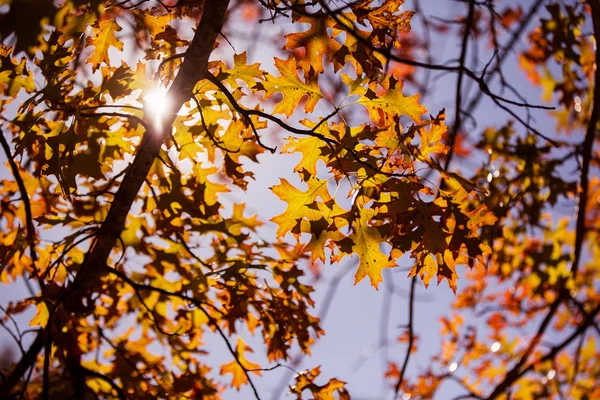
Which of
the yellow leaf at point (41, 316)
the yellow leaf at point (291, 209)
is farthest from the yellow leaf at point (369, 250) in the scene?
the yellow leaf at point (41, 316)

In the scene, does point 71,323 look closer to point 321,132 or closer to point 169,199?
point 169,199

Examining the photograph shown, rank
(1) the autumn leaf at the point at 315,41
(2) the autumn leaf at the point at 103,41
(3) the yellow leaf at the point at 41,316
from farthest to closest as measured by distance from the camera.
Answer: (3) the yellow leaf at the point at 41,316
(2) the autumn leaf at the point at 103,41
(1) the autumn leaf at the point at 315,41

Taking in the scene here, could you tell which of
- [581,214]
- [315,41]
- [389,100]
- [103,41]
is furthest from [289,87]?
[581,214]

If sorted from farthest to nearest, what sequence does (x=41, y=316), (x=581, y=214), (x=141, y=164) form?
(x=581, y=214), (x=41, y=316), (x=141, y=164)

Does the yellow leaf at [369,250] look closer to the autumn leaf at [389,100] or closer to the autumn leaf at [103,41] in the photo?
the autumn leaf at [389,100]

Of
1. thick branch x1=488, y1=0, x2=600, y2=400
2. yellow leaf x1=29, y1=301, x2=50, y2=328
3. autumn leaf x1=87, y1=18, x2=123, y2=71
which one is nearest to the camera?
autumn leaf x1=87, y1=18, x2=123, y2=71

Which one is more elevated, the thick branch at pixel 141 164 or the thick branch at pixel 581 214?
the thick branch at pixel 581 214

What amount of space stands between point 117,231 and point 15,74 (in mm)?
758

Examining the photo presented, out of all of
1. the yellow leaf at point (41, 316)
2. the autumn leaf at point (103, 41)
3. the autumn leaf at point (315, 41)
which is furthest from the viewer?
the yellow leaf at point (41, 316)

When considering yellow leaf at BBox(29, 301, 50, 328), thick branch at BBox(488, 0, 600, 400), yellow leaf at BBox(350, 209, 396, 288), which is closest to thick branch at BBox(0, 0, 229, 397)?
yellow leaf at BBox(29, 301, 50, 328)

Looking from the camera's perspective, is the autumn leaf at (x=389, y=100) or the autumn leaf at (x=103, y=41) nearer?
the autumn leaf at (x=389, y=100)

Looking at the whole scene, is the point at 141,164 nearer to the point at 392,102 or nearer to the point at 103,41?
the point at 103,41

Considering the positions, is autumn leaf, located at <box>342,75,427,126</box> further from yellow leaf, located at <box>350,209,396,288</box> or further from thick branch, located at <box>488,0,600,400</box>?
thick branch, located at <box>488,0,600,400</box>

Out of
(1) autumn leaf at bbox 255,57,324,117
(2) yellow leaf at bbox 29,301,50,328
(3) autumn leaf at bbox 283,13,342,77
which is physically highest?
(3) autumn leaf at bbox 283,13,342,77
